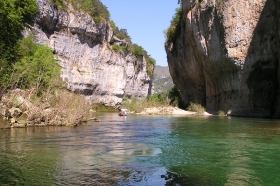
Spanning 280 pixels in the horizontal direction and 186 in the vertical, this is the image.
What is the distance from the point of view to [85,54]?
70.6 metres

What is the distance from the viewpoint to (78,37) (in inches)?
2697

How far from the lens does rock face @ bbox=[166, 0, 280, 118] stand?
32.0 meters

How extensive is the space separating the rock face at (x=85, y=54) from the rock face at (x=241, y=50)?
105 feet

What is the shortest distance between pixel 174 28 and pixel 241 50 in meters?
19.2

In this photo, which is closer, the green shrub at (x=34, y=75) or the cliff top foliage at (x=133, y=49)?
the green shrub at (x=34, y=75)

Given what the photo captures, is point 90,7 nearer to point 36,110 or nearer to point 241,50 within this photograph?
point 241,50

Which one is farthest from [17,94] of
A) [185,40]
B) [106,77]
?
[106,77]

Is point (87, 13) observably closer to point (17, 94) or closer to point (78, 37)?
point (78, 37)

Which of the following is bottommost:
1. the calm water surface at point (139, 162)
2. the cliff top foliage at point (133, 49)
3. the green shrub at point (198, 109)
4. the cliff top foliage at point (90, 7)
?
the calm water surface at point (139, 162)

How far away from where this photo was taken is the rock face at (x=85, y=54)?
6197cm

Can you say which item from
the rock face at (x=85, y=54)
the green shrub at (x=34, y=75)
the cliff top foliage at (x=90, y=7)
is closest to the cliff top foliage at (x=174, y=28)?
the rock face at (x=85, y=54)

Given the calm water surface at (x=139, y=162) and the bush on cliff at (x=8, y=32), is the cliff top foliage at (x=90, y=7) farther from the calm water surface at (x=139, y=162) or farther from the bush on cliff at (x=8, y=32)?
the calm water surface at (x=139, y=162)

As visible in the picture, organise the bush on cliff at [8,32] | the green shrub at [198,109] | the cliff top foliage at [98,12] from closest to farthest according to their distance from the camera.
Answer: the bush on cliff at [8,32], the green shrub at [198,109], the cliff top foliage at [98,12]

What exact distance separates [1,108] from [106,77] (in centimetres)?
5880
